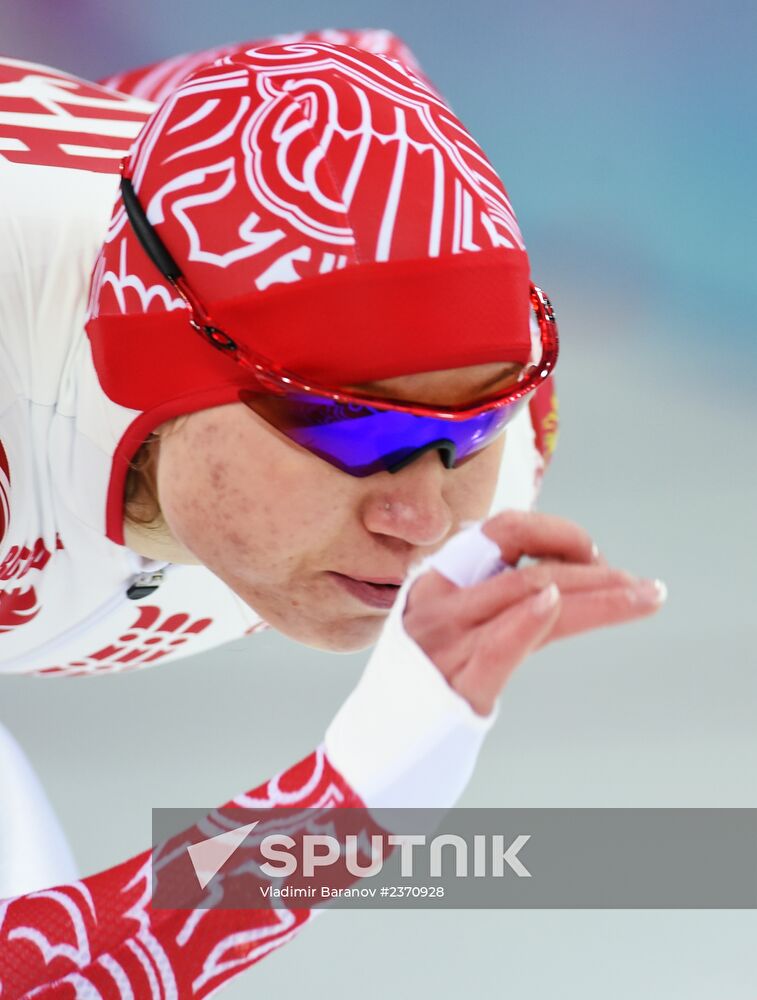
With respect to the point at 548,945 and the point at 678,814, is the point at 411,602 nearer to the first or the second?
the point at 548,945

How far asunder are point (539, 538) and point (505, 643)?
70mm

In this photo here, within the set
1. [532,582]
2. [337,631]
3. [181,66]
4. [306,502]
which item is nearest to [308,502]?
[306,502]

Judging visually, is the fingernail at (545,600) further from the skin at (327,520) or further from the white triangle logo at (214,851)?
the white triangle logo at (214,851)

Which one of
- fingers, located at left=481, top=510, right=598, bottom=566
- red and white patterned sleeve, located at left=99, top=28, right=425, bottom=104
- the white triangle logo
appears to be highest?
red and white patterned sleeve, located at left=99, top=28, right=425, bottom=104

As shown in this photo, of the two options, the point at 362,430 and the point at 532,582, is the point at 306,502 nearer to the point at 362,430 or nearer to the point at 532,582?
the point at 362,430

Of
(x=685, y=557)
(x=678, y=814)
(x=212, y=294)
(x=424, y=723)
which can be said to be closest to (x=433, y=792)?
(x=424, y=723)

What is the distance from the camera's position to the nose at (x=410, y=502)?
96 cm

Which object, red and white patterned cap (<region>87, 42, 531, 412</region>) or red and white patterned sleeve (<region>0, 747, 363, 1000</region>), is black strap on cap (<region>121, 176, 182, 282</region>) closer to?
red and white patterned cap (<region>87, 42, 531, 412</region>)

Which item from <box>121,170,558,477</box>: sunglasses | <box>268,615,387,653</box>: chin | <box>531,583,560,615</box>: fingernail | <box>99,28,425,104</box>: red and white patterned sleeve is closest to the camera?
<box>531,583,560,615</box>: fingernail

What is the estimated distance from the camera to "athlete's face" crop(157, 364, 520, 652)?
0.97 meters

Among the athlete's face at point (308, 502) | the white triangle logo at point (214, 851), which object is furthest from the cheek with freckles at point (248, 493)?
the white triangle logo at point (214, 851)

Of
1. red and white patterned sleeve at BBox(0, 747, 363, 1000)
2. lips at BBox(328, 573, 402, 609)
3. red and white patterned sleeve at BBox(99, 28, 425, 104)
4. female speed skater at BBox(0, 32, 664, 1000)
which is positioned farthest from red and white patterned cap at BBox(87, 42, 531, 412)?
red and white patterned sleeve at BBox(99, 28, 425, 104)

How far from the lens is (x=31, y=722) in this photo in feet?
6.98

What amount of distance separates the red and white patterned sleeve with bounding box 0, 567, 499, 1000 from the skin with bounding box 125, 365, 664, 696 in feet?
0.17
